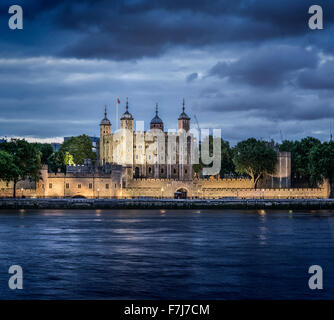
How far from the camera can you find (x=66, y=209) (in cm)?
8188

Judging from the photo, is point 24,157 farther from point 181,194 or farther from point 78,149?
point 78,149

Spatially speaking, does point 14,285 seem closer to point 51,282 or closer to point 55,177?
point 51,282

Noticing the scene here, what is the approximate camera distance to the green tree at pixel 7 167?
7169 cm

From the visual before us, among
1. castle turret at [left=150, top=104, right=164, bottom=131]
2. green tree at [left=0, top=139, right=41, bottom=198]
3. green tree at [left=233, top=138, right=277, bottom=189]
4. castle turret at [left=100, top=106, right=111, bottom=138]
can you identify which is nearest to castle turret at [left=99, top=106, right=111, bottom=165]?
castle turret at [left=100, top=106, right=111, bottom=138]

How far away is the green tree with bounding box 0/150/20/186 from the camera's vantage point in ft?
235

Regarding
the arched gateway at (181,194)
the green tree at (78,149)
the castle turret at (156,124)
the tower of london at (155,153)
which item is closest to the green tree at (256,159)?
the arched gateway at (181,194)

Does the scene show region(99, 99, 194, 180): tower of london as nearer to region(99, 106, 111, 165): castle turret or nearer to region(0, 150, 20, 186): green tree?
region(99, 106, 111, 165): castle turret

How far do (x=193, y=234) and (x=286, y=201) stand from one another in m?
38.9

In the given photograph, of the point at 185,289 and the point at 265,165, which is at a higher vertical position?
the point at 265,165

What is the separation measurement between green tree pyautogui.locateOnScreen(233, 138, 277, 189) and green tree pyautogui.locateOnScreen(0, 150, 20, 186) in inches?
1258

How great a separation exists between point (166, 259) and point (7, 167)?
41537 mm

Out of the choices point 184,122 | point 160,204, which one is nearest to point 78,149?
point 184,122

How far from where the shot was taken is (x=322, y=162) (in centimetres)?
8175
